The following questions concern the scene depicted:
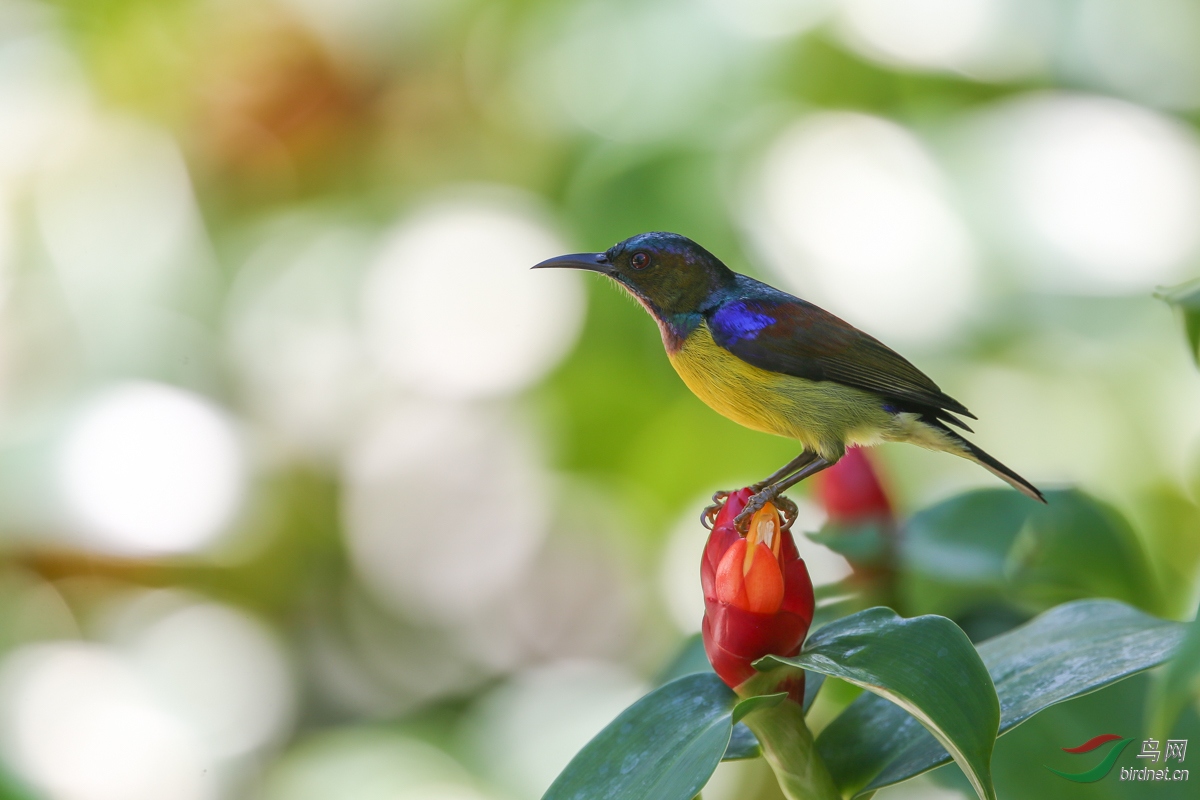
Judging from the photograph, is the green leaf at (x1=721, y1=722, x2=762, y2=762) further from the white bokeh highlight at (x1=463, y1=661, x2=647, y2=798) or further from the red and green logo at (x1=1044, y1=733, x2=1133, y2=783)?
the white bokeh highlight at (x1=463, y1=661, x2=647, y2=798)

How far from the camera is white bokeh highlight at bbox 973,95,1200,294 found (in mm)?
1575

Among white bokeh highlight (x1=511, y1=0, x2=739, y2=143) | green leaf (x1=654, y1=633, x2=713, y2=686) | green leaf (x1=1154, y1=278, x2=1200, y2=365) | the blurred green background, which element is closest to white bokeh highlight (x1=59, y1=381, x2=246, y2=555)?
the blurred green background

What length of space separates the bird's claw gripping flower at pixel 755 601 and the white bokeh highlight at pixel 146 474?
1.37 metres

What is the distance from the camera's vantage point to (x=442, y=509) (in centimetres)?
197

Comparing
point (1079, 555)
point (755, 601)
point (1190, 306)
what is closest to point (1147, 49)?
point (1079, 555)

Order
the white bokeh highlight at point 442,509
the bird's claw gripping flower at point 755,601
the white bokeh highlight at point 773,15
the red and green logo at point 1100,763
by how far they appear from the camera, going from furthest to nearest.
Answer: the white bokeh highlight at point 442,509, the white bokeh highlight at point 773,15, the red and green logo at point 1100,763, the bird's claw gripping flower at point 755,601

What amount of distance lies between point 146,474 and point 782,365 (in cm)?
132

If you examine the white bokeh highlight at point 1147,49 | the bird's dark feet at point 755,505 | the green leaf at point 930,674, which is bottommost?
the green leaf at point 930,674

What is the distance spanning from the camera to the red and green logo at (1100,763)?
2.17 feet

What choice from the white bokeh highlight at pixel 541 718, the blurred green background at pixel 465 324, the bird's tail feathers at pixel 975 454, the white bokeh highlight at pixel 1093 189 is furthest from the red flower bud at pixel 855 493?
the white bokeh highlight at pixel 1093 189

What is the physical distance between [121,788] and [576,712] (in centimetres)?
68

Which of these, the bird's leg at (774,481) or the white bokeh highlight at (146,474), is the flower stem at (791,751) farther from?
the white bokeh highlight at (146,474)

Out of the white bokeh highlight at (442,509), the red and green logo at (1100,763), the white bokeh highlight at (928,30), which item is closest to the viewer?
the red and green logo at (1100,763)

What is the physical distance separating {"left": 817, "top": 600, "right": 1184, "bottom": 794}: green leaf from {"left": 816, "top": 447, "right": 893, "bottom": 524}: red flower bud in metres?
0.18
